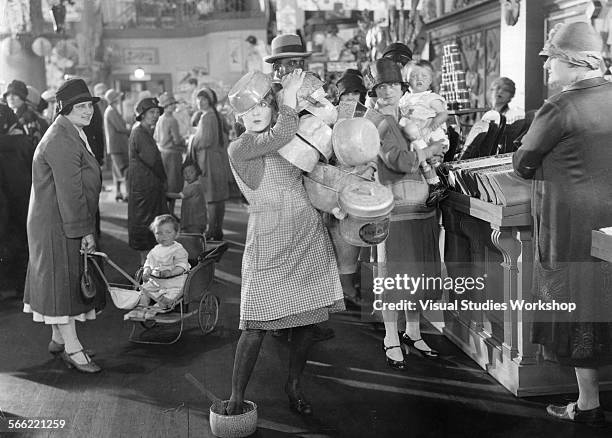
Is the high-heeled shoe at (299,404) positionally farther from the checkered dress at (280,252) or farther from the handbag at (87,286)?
the handbag at (87,286)

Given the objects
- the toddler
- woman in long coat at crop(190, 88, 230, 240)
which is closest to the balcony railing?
woman in long coat at crop(190, 88, 230, 240)

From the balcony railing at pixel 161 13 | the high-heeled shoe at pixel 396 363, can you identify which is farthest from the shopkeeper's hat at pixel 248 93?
the balcony railing at pixel 161 13

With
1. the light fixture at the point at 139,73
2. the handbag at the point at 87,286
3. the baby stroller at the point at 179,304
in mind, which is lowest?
the baby stroller at the point at 179,304

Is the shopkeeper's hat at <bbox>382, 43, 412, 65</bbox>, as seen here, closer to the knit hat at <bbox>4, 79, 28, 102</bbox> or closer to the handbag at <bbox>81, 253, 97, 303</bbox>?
the handbag at <bbox>81, 253, 97, 303</bbox>

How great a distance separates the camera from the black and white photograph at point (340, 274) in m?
3.34

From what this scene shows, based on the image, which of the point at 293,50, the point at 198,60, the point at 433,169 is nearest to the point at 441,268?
the point at 433,169

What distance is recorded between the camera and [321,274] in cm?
349

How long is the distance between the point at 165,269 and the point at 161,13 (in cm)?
1848

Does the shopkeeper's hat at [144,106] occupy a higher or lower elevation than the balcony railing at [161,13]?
lower

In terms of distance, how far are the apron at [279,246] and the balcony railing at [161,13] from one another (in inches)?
742

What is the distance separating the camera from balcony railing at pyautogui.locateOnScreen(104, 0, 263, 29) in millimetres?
21641

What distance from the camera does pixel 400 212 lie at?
433 cm

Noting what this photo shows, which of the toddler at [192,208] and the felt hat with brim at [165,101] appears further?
the felt hat with brim at [165,101]

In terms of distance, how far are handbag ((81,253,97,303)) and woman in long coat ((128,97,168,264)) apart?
2.33 m
